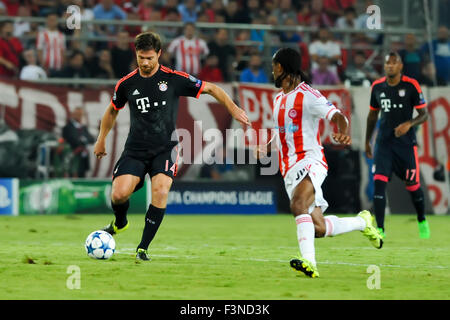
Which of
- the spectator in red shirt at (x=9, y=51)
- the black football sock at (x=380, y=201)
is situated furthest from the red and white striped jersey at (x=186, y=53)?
the black football sock at (x=380, y=201)

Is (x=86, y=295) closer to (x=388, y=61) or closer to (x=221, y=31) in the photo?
(x=388, y=61)

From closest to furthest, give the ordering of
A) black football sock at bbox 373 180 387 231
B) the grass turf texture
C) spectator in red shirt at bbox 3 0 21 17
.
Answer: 1. the grass turf texture
2. black football sock at bbox 373 180 387 231
3. spectator in red shirt at bbox 3 0 21 17

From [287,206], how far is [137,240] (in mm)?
8220

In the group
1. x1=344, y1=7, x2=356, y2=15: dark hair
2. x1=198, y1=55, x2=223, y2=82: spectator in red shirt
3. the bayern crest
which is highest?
x1=344, y1=7, x2=356, y2=15: dark hair

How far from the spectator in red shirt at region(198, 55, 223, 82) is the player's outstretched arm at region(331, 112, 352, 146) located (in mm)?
12220

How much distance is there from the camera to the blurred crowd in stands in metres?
20.2

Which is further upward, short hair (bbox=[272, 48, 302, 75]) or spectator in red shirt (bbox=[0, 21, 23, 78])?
spectator in red shirt (bbox=[0, 21, 23, 78])

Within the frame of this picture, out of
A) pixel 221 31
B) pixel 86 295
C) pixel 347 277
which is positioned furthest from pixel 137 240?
pixel 221 31

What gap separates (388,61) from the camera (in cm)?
1334

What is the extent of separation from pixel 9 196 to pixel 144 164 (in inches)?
380

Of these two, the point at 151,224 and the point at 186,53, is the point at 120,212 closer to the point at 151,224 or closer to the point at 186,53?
the point at 151,224

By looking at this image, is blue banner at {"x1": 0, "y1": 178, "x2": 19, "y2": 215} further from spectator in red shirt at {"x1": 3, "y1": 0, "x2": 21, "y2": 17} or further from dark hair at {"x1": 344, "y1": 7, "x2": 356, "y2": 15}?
dark hair at {"x1": 344, "y1": 7, "x2": 356, "y2": 15}

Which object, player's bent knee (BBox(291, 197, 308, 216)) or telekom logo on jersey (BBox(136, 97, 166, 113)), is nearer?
player's bent knee (BBox(291, 197, 308, 216))

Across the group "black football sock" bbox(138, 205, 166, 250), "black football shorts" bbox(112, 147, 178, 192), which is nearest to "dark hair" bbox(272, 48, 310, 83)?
"black football shorts" bbox(112, 147, 178, 192)
